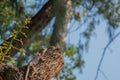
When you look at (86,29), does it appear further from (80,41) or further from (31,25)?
(31,25)

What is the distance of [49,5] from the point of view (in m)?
4.41

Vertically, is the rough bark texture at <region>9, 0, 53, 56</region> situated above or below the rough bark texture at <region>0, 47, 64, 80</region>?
above

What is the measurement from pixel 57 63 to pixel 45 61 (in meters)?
0.04

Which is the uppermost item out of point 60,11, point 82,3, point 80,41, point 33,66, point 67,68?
point 67,68

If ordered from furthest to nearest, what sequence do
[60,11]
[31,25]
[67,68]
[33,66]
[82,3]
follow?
[67,68], [82,3], [31,25], [60,11], [33,66]

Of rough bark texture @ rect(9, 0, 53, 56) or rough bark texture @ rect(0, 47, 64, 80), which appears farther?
rough bark texture @ rect(9, 0, 53, 56)

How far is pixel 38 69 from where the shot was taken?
99cm

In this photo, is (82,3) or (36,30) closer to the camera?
(36,30)

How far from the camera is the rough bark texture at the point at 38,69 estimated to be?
3.17 ft

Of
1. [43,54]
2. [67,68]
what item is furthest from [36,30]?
[43,54]

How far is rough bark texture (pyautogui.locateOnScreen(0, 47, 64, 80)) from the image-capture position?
3.17 ft

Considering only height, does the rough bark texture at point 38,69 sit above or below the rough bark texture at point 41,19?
below

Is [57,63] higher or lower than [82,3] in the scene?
lower

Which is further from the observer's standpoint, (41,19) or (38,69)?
(41,19)
